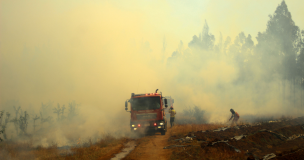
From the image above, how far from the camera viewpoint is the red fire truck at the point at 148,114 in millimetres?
16875

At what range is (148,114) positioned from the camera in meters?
17.0

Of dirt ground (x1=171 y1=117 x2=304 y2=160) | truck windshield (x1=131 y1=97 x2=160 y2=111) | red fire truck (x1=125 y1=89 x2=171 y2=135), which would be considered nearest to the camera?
dirt ground (x1=171 y1=117 x2=304 y2=160)

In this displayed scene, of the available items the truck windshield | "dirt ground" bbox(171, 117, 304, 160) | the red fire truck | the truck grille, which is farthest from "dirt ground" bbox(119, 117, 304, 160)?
the truck windshield

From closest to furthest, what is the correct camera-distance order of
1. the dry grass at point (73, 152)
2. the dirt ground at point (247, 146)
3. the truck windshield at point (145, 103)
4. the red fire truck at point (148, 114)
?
the dirt ground at point (247, 146), the dry grass at point (73, 152), the red fire truck at point (148, 114), the truck windshield at point (145, 103)

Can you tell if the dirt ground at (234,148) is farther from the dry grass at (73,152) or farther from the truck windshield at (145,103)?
the truck windshield at (145,103)

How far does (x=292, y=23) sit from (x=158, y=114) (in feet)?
122

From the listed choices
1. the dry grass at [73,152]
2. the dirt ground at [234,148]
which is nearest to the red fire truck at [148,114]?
the dry grass at [73,152]

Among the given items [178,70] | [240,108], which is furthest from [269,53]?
[178,70]

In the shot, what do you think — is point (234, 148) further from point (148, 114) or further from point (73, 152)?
point (73, 152)

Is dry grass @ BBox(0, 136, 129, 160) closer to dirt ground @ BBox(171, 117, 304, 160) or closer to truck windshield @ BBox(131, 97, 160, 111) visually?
truck windshield @ BBox(131, 97, 160, 111)

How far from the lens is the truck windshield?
17.3m

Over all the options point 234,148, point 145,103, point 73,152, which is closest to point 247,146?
point 234,148

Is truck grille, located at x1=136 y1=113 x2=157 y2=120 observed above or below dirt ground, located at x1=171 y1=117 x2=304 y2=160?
above

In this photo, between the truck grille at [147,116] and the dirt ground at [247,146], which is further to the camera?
the truck grille at [147,116]
